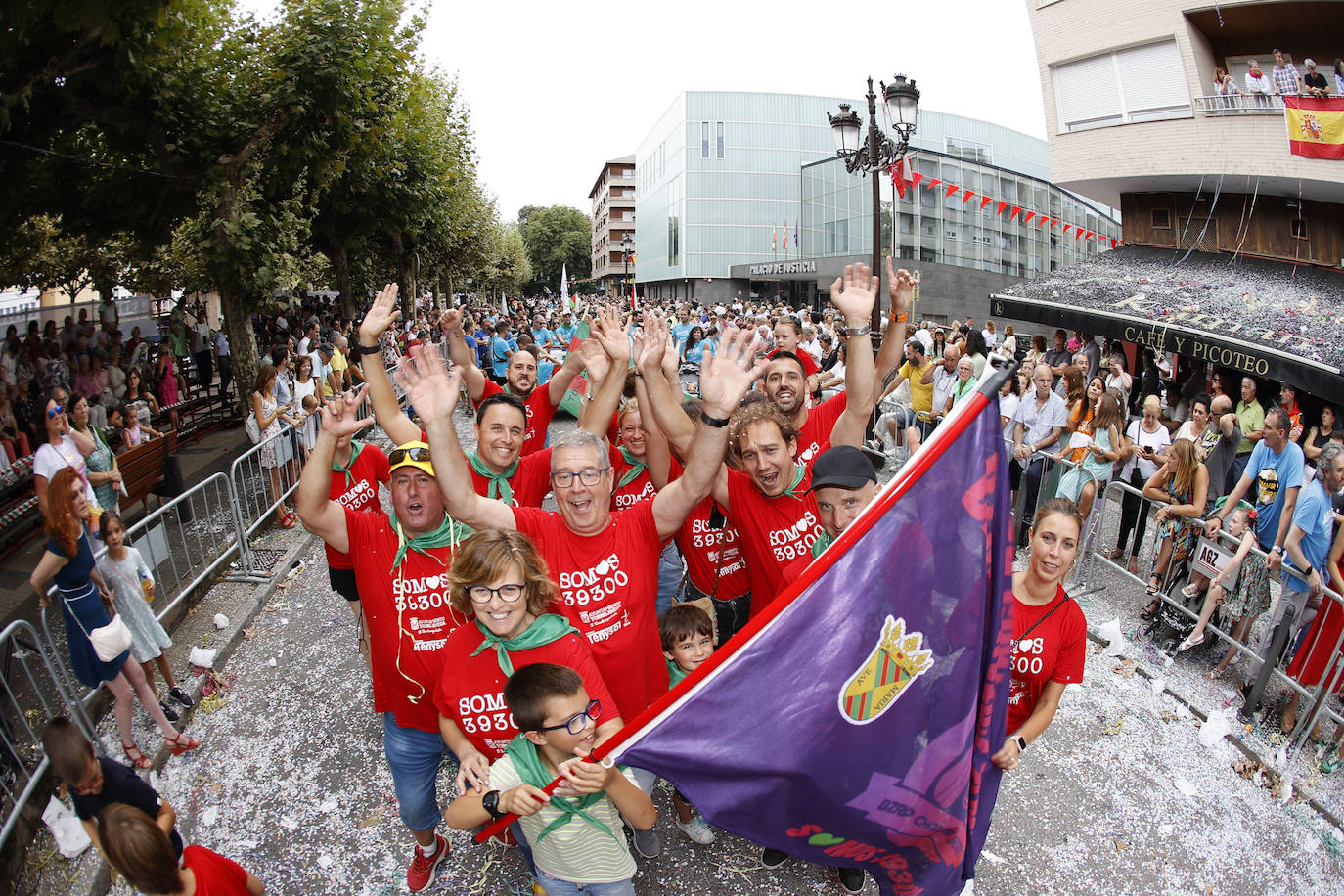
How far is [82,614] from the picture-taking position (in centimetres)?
435

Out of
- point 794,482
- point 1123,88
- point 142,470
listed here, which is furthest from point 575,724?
point 1123,88

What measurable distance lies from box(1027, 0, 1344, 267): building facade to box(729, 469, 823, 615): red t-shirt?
16.0m

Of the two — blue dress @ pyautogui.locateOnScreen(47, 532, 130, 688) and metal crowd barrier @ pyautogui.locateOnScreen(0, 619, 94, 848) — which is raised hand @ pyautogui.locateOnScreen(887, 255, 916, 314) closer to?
blue dress @ pyautogui.locateOnScreen(47, 532, 130, 688)

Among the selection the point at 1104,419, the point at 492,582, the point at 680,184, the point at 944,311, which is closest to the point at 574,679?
the point at 492,582

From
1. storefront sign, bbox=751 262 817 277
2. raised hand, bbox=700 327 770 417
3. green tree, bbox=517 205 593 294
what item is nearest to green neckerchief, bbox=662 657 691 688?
raised hand, bbox=700 327 770 417

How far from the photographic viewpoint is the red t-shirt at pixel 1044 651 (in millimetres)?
3023

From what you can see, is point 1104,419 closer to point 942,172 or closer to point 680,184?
point 942,172

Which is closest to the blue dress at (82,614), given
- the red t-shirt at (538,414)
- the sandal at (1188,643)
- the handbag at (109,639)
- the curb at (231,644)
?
the handbag at (109,639)

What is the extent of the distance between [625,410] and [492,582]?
2.43 meters

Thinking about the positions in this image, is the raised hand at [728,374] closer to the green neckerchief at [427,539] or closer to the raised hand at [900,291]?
the green neckerchief at [427,539]

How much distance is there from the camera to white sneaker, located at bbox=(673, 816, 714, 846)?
3.83 m

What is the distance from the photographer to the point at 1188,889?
11.5 ft

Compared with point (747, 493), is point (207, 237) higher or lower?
higher

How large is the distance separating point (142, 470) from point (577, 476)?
7.35 metres
